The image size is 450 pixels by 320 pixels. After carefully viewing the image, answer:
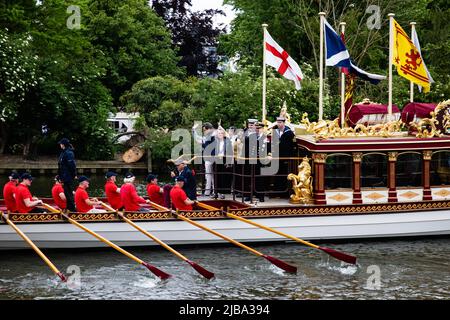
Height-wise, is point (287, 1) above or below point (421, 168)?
above

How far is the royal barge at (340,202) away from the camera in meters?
27.6

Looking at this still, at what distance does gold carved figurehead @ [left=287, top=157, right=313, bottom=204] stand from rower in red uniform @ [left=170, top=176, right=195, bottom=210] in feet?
10.3

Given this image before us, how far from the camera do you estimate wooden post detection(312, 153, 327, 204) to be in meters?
28.7

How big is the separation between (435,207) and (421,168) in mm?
1233

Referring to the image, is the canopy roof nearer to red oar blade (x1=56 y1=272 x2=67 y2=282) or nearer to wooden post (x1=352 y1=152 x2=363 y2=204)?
wooden post (x1=352 y1=152 x2=363 y2=204)

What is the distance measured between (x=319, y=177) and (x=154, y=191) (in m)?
4.82

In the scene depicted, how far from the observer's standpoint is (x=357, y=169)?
29.1 m

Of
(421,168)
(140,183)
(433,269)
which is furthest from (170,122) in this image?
(433,269)

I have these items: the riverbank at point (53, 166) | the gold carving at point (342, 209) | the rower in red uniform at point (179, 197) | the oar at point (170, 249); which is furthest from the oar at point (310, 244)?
the riverbank at point (53, 166)

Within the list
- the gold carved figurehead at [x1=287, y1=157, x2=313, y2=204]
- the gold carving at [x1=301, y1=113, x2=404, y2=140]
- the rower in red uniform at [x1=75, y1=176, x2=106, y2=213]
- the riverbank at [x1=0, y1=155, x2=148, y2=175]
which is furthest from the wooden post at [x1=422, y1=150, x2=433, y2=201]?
the riverbank at [x1=0, y1=155, x2=148, y2=175]

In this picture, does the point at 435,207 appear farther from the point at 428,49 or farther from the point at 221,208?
the point at 428,49

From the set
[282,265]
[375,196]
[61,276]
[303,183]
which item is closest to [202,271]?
[282,265]

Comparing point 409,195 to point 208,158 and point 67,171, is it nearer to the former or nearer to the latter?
point 208,158
